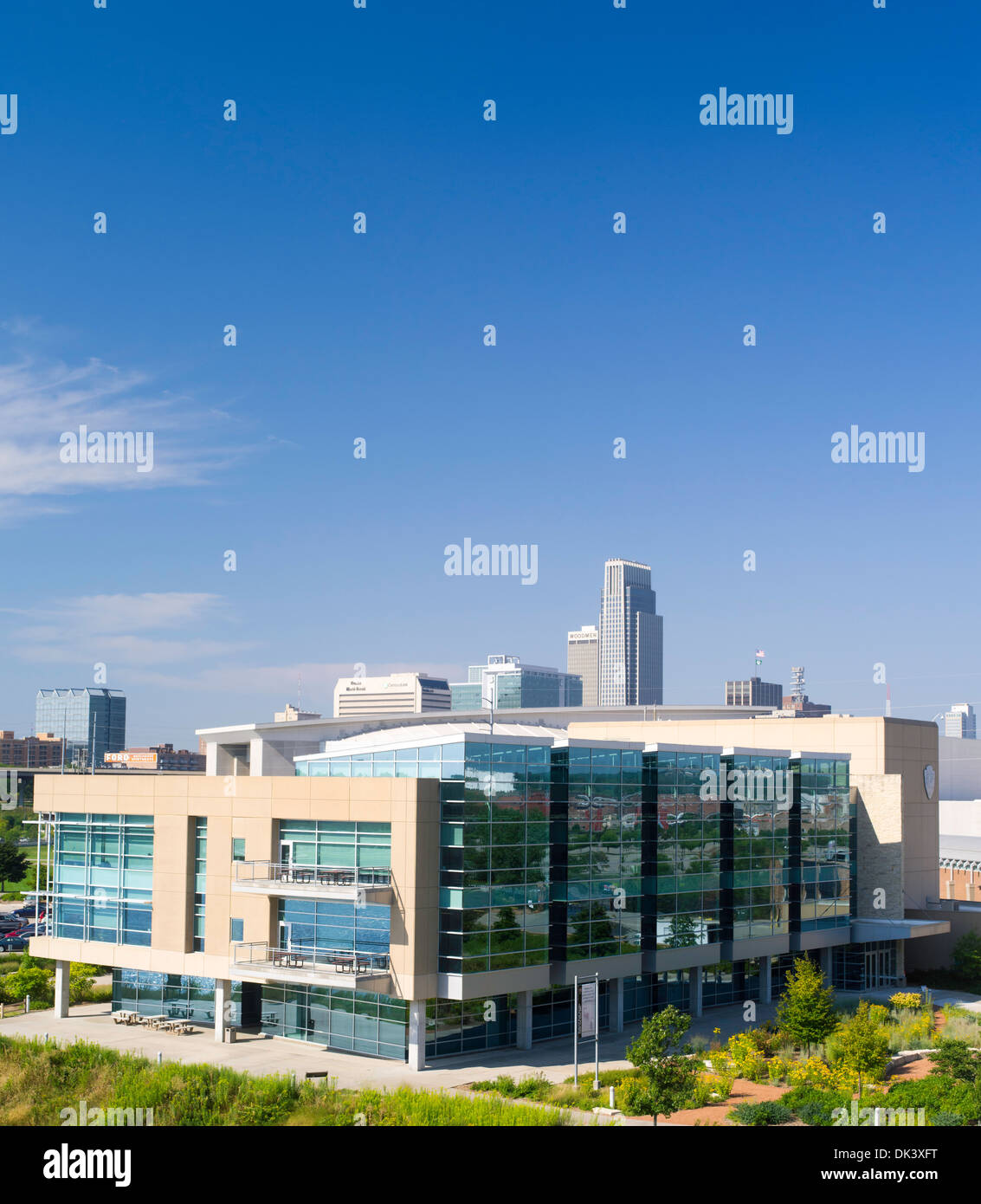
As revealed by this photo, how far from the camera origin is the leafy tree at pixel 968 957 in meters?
64.1

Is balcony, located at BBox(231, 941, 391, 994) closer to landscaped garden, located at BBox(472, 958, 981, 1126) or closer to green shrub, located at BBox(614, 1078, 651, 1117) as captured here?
landscaped garden, located at BBox(472, 958, 981, 1126)

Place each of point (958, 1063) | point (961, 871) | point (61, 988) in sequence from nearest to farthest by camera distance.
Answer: point (958, 1063), point (61, 988), point (961, 871)

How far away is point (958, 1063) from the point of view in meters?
39.7

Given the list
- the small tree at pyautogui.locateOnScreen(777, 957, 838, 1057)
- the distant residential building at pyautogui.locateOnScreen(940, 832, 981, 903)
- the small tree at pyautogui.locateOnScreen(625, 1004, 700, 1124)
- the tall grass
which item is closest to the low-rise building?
the tall grass

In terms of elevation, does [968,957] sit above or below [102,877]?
below

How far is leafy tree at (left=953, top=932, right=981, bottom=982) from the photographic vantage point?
64125mm

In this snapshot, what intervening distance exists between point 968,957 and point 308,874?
3844cm

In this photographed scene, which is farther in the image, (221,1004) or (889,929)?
(889,929)

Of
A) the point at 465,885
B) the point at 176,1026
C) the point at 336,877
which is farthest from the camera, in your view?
the point at 176,1026

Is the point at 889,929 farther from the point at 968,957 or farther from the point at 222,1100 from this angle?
the point at 222,1100

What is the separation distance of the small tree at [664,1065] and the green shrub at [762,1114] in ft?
5.48
